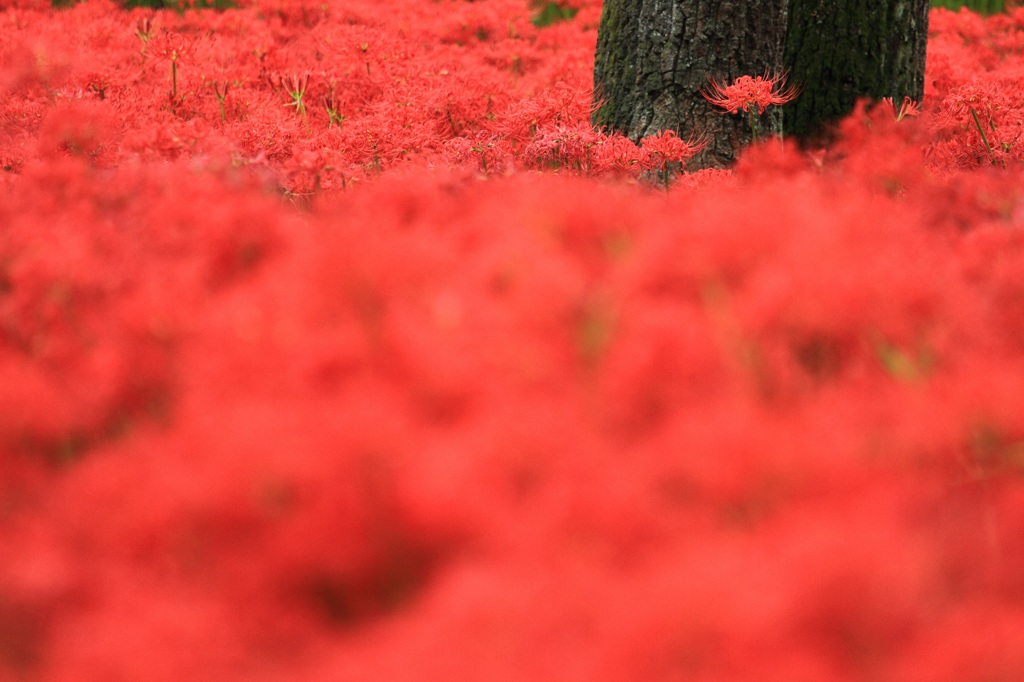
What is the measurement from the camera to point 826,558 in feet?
1.99

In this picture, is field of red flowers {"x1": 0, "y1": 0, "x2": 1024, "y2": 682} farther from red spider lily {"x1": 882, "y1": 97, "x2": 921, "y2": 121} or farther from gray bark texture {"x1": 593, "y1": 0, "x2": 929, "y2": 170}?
gray bark texture {"x1": 593, "y1": 0, "x2": 929, "y2": 170}

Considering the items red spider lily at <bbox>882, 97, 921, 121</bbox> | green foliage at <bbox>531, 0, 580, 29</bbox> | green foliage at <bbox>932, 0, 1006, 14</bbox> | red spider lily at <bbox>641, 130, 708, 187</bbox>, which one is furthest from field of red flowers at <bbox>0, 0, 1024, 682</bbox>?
green foliage at <bbox>932, 0, 1006, 14</bbox>

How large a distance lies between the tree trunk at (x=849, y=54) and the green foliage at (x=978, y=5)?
12.0ft

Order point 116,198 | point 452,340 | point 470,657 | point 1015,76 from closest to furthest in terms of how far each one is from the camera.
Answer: point 470,657, point 452,340, point 116,198, point 1015,76

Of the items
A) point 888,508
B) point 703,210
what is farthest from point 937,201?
point 888,508

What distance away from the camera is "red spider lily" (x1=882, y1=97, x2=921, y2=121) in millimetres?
2237

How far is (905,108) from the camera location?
8.50ft

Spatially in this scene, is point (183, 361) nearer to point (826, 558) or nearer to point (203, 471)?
point (203, 471)

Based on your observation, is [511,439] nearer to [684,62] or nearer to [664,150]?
[664,150]

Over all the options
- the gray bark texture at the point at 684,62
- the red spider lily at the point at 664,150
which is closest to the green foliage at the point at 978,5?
the gray bark texture at the point at 684,62

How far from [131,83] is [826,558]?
3.02 meters

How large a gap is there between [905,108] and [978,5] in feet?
15.4

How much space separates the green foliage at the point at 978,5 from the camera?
618cm

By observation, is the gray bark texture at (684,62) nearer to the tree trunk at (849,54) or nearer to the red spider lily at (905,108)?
the red spider lily at (905,108)
